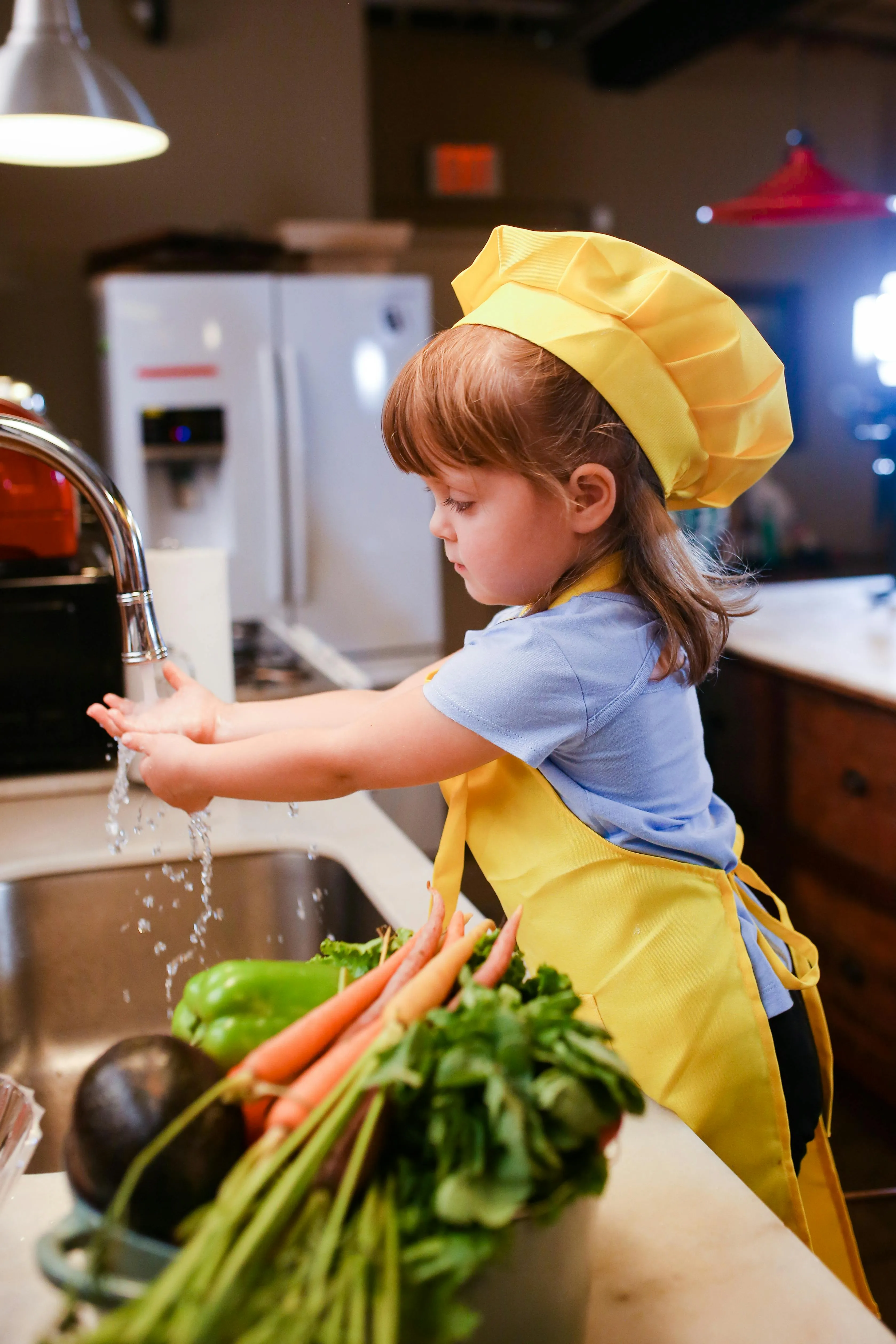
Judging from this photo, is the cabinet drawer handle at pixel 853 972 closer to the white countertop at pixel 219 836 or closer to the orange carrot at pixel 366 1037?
the white countertop at pixel 219 836

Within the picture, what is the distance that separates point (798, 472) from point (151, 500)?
3.49m

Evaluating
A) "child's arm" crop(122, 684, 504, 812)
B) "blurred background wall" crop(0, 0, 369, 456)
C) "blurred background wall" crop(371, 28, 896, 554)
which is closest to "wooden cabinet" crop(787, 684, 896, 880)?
"child's arm" crop(122, 684, 504, 812)

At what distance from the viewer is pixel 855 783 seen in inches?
81.0

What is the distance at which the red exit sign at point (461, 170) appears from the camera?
493cm

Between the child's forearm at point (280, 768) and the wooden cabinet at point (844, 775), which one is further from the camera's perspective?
the wooden cabinet at point (844, 775)

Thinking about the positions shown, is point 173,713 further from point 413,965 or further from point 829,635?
point 829,635

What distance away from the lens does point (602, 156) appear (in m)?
5.23

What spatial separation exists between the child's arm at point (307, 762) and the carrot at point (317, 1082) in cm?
30

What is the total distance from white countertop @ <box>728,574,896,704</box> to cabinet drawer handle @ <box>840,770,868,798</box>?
0.16m

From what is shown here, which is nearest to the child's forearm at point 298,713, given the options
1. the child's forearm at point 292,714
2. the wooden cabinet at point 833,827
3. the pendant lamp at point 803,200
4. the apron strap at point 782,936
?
the child's forearm at point 292,714

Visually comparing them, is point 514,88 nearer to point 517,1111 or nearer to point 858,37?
point 858,37

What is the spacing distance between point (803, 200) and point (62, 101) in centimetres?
143

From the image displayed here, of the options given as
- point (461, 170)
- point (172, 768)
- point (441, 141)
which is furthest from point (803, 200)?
point (441, 141)

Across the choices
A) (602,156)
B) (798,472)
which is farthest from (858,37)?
(798,472)
